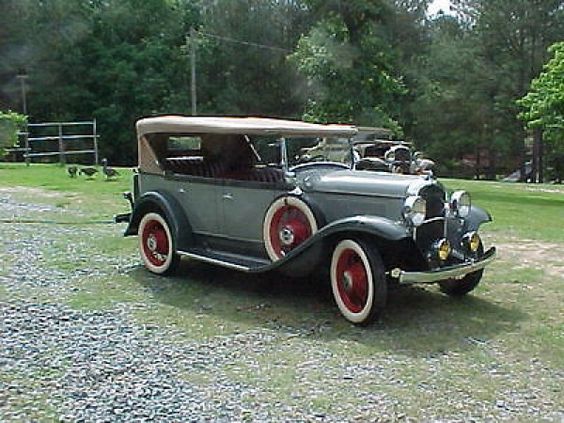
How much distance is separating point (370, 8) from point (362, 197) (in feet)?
47.3

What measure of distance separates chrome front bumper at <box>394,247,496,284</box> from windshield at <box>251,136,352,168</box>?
1448 millimetres

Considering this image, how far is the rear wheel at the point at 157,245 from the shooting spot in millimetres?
6348

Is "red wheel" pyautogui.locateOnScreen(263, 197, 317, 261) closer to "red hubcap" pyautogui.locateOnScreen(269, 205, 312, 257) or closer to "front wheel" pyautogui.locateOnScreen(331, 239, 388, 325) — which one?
"red hubcap" pyautogui.locateOnScreen(269, 205, 312, 257)

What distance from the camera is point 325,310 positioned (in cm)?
538

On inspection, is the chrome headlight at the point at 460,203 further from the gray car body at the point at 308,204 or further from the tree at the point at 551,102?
the tree at the point at 551,102

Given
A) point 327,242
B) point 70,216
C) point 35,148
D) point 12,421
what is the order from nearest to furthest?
1. point 12,421
2. point 327,242
3. point 70,216
4. point 35,148

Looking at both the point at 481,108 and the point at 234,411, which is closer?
the point at 234,411

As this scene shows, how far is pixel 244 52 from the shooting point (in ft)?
105

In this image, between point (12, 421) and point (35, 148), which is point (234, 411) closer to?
point (12, 421)

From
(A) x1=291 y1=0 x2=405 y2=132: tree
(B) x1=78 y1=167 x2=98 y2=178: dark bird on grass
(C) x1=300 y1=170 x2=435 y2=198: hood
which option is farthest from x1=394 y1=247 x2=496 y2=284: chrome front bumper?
(A) x1=291 y1=0 x2=405 y2=132: tree

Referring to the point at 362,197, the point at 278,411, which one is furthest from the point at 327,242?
the point at 278,411

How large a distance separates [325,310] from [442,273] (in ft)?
3.08

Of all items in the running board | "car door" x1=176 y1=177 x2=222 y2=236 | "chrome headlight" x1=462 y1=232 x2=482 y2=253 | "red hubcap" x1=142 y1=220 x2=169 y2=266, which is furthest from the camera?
"red hubcap" x1=142 y1=220 x2=169 y2=266

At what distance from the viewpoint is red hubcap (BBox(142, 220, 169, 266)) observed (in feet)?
21.2
